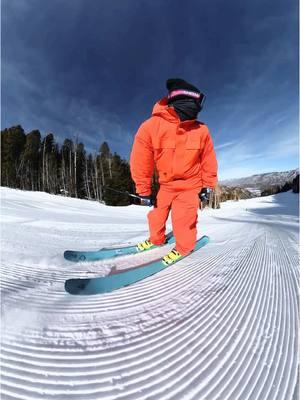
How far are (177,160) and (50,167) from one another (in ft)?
118

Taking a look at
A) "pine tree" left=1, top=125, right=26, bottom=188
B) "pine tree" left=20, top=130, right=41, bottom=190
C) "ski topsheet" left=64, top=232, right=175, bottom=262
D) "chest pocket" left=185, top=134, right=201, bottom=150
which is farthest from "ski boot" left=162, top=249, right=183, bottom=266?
"pine tree" left=1, top=125, right=26, bottom=188

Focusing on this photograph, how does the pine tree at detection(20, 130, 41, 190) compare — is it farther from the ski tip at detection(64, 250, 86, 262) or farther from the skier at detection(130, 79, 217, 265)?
the ski tip at detection(64, 250, 86, 262)

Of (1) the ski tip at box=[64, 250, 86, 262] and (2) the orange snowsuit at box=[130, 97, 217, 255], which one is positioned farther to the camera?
(2) the orange snowsuit at box=[130, 97, 217, 255]

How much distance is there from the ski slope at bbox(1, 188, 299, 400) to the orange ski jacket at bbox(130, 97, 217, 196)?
95cm

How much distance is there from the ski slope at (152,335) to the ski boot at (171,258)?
0.16 meters

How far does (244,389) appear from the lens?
73cm

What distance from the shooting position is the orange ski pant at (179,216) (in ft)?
6.97

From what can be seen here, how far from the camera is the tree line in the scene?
105ft

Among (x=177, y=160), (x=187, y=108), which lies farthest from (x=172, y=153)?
(x=187, y=108)

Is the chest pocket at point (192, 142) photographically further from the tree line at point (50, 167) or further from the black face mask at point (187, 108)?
the tree line at point (50, 167)

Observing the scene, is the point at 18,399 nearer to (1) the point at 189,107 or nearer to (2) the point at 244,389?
(2) the point at 244,389

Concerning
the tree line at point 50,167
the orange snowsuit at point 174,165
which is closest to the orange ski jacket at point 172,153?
the orange snowsuit at point 174,165

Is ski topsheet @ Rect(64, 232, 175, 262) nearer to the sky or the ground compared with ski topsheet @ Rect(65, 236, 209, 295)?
nearer to the sky

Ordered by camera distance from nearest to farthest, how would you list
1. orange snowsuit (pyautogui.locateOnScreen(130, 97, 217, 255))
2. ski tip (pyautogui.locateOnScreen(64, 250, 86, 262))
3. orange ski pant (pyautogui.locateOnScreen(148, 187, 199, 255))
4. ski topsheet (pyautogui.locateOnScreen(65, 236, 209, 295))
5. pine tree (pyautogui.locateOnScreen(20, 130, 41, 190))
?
ski topsheet (pyautogui.locateOnScreen(65, 236, 209, 295))
ski tip (pyautogui.locateOnScreen(64, 250, 86, 262))
orange ski pant (pyautogui.locateOnScreen(148, 187, 199, 255))
orange snowsuit (pyautogui.locateOnScreen(130, 97, 217, 255))
pine tree (pyautogui.locateOnScreen(20, 130, 41, 190))
